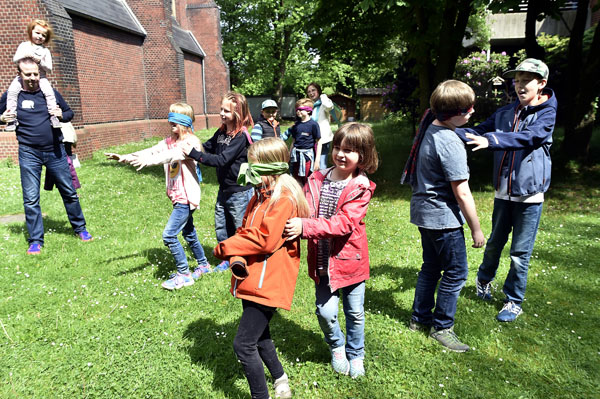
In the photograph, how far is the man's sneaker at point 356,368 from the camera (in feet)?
10.2

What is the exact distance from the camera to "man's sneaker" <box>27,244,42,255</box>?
5.54 meters

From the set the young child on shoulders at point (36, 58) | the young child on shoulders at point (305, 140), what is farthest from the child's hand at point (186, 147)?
the young child on shoulders at point (305, 140)

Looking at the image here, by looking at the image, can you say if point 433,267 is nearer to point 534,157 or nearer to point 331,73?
point 534,157

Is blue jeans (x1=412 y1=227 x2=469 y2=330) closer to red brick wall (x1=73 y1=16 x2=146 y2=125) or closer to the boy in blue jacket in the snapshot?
the boy in blue jacket

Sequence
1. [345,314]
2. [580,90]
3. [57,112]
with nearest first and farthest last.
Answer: [345,314], [57,112], [580,90]

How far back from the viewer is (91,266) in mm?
5188

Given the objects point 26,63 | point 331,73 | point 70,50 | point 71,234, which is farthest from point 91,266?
point 331,73

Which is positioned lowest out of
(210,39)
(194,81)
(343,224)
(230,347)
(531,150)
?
(230,347)

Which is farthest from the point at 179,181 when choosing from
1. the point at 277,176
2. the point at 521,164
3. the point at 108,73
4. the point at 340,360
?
the point at 108,73

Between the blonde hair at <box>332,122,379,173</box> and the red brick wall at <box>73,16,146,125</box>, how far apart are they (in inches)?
606

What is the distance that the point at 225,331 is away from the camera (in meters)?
3.77

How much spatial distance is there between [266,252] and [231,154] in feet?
6.83

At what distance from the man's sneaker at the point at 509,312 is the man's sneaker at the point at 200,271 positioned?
3.32m

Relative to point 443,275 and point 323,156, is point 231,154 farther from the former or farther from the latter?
point 323,156
